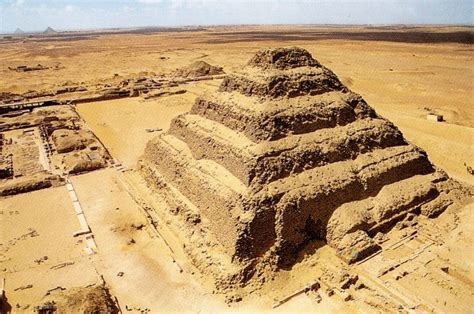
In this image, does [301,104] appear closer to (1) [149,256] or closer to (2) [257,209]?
(2) [257,209]

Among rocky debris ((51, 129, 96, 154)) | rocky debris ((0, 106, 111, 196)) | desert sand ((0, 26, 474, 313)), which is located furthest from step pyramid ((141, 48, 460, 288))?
rocky debris ((51, 129, 96, 154))

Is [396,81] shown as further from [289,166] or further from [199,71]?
[289,166]

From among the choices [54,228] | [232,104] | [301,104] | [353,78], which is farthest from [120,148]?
[353,78]

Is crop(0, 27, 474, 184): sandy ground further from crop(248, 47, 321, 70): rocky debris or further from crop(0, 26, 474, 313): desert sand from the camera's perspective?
crop(248, 47, 321, 70): rocky debris

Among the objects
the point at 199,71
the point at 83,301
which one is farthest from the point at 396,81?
the point at 83,301

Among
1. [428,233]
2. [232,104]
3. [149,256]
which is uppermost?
[232,104]
